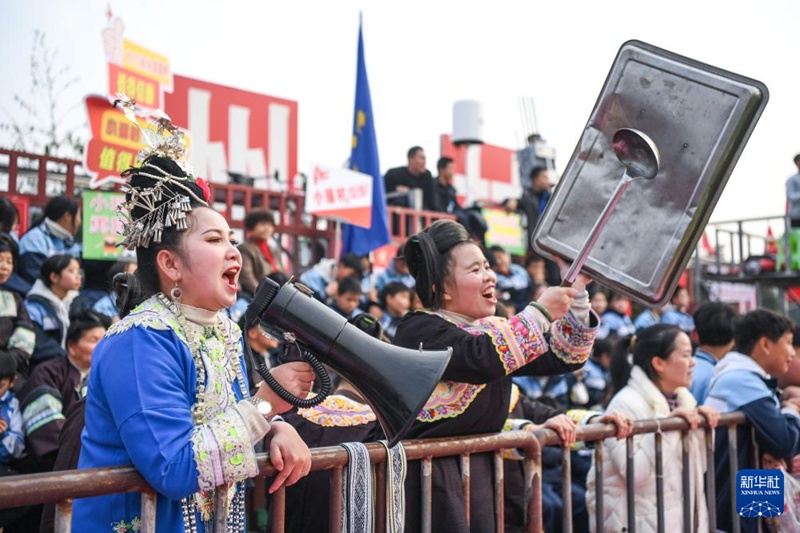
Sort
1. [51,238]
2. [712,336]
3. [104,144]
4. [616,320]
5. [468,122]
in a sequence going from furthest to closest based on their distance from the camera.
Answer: [468,122], [616,320], [104,144], [51,238], [712,336]

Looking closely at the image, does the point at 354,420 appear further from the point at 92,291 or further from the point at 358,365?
the point at 92,291

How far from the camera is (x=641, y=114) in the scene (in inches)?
102

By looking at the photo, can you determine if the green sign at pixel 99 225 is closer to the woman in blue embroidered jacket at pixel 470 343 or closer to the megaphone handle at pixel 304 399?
the woman in blue embroidered jacket at pixel 470 343

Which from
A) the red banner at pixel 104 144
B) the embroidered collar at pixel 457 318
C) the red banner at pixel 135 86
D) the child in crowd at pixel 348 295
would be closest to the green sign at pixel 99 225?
the red banner at pixel 104 144

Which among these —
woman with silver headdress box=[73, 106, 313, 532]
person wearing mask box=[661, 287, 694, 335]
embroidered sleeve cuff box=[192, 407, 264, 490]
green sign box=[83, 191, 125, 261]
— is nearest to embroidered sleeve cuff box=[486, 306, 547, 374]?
woman with silver headdress box=[73, 106, 313, 532]

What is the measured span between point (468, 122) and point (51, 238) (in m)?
10.3

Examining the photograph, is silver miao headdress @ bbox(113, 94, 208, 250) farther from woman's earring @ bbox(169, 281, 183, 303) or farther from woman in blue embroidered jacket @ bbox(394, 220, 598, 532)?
woman in blue embroidered jacket @ bbox(394, 220, 598, 532)

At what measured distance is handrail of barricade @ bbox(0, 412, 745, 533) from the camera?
1.73 metres

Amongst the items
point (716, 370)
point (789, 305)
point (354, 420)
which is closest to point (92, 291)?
point (354, 420)

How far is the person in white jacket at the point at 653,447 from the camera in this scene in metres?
3.57

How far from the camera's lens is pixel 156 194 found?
82.4 inches

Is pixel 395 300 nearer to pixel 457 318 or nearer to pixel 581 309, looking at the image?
pixel 457 318

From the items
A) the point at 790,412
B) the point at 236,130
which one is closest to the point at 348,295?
the point at 790,412

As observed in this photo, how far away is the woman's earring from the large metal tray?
1214 mm
